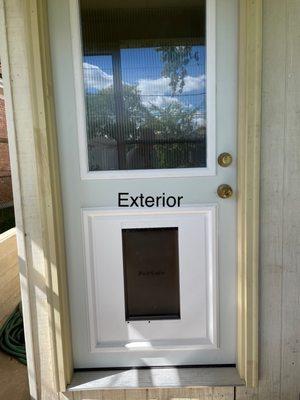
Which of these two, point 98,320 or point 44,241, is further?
point 98,320

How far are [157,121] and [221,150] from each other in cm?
32

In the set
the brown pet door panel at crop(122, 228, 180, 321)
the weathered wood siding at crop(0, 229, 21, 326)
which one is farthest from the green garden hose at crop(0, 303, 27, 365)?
the brown pet door panel at crop(122, 228, 180, 321)

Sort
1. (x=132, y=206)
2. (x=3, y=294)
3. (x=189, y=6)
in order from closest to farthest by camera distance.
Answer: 1. (x=189, y=6)
2. (x=132, y=206)
3. (x=3, y=294)

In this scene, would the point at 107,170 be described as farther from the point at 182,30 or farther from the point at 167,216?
the point at 182,30

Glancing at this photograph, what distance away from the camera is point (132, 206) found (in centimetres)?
148

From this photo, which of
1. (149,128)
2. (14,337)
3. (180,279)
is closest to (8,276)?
(14,337)

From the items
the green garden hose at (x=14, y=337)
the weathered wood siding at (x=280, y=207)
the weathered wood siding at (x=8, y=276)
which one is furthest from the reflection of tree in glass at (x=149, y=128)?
the weathered wood siding at (x=8, y=276)

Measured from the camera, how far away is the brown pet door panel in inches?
59.8

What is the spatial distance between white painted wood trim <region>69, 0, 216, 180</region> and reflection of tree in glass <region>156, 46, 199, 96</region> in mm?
88

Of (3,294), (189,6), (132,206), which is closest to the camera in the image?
(189,6)

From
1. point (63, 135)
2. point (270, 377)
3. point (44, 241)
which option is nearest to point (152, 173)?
point (63, 135)

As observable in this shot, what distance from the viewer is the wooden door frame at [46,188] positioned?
1289mm

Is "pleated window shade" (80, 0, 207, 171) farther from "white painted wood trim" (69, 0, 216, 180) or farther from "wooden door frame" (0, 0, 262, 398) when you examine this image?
"wooden door frame" (0, 0, 262, 398)

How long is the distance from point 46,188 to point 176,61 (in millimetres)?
808
